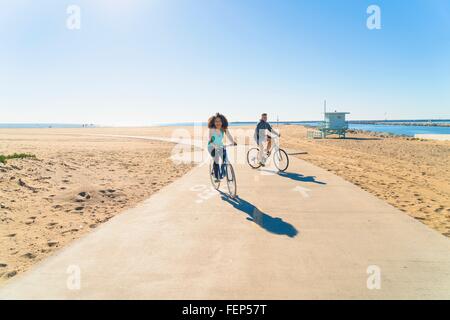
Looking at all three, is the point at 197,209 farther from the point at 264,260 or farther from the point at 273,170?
the point at 273,170

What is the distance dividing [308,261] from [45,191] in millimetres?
7609

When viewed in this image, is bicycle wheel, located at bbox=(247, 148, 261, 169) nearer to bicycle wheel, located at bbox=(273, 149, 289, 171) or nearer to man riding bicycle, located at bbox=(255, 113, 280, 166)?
man riding bicycle, located at bbox=(255, 113, 280, 166)

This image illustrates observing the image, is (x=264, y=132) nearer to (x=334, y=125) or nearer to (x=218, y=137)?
(x=218, y=137)

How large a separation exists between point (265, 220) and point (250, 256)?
167cm

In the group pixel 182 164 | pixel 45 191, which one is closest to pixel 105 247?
pixel 45 191

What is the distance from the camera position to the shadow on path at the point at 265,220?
5009 mm

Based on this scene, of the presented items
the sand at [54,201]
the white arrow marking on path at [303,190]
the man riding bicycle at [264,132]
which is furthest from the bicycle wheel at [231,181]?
the man riding bicycle at [264,132]

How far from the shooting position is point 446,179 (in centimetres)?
1130

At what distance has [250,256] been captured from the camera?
13.2 feet

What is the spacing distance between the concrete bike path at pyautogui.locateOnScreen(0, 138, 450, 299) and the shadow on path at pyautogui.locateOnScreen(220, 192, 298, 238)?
18mm

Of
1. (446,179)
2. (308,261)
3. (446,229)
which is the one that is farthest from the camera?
(446,179)

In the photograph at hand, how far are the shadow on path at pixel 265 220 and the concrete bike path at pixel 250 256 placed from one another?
18 mm

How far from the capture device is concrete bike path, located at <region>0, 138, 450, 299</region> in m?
3.18

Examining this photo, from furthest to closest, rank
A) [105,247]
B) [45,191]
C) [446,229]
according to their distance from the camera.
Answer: [45,191], [446,229], [105,247]
